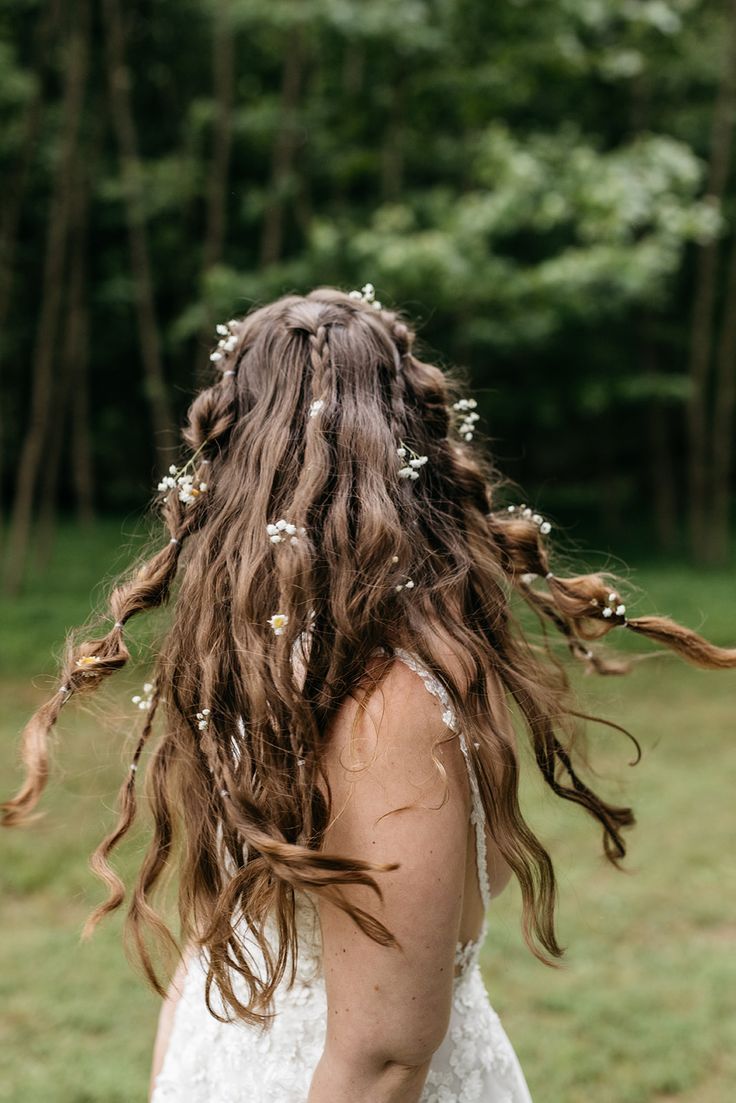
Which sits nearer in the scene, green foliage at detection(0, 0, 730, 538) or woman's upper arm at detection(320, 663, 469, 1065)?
woman's upper arm at detection(320, 663, 469, 1065)

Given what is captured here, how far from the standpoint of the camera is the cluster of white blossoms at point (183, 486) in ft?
5.57

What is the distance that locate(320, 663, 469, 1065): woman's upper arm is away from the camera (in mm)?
1300

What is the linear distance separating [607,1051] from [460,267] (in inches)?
260

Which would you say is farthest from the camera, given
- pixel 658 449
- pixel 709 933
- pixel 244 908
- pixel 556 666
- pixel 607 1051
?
pixel 658 449

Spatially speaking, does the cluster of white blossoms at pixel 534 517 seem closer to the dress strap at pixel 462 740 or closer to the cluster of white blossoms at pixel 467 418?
the cluster of white blossoms at pixel 467 418

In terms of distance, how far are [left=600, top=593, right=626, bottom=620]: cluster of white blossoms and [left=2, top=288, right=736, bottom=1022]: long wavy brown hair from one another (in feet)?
0.78

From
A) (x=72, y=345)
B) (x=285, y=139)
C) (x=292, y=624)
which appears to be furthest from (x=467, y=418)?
(x=72, y=345)

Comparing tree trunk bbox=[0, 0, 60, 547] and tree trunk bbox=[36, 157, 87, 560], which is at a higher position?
tree trunk bbox=[0, 0, 60, 547]

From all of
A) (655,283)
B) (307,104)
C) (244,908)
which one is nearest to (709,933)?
(244,908)

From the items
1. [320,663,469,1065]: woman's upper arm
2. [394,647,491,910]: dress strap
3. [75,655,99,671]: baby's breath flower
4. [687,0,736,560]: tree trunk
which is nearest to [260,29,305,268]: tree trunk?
[687,0,736,560]: tree trunk

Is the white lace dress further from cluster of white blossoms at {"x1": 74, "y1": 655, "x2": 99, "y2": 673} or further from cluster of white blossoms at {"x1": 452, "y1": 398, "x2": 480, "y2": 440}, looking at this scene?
cluster of white blossoms at {"x1": 452, "y1": 398, "x2": 480, "y2": 440}

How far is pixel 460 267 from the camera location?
8859mm

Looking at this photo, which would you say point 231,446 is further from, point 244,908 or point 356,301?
point 244,908

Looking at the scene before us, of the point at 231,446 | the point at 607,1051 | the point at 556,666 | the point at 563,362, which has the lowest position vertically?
the point at 563,362
